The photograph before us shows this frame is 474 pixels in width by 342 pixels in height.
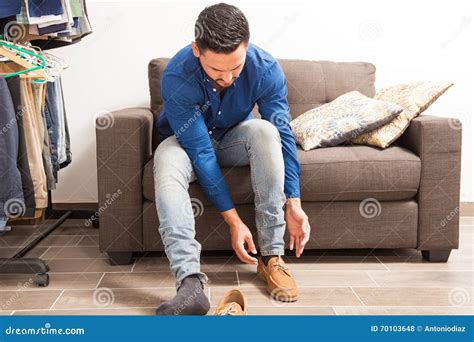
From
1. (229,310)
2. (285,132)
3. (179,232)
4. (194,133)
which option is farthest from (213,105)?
(229,310)

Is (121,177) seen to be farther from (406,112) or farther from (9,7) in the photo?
(406,112)

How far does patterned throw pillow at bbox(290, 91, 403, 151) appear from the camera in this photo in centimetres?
203

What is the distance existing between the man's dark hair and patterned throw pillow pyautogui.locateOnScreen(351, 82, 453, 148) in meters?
0.82

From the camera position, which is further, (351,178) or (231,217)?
(351,178)

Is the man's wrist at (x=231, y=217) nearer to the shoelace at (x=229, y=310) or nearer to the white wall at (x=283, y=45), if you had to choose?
the shoelace at (x=229, y=310)

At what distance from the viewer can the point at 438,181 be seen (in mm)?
1937

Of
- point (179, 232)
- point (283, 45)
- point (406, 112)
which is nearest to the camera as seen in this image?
point (179, 232)

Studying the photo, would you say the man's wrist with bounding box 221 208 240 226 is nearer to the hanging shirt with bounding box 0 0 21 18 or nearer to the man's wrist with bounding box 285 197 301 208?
the man's wrist with bounding box 285 197 301 208

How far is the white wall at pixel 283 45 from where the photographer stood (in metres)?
2.60

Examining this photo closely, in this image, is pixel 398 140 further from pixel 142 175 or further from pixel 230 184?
pixel 142 175

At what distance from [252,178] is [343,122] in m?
0.55

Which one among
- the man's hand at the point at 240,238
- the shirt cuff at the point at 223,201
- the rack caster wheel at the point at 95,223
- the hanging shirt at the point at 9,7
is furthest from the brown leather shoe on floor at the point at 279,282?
the hanging shirt at the point at 9,7

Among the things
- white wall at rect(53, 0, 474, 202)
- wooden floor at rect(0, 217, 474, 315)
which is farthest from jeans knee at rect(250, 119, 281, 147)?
white wall at rect(53, 0, 474, 202)
